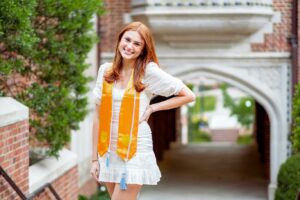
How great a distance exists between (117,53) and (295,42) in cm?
824

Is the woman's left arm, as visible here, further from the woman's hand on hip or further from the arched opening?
the arched opening

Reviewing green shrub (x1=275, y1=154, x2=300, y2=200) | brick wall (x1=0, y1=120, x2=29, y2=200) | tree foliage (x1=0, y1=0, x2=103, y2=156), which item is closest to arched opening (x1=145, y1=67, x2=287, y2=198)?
green shrub (x1=275, y1=154, x2=300, y2=200)

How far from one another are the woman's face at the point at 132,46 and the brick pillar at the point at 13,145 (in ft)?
6.00

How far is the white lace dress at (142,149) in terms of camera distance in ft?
12.9

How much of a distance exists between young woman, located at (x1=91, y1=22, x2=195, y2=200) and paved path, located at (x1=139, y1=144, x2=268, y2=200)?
27.3ft

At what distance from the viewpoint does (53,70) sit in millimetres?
7602

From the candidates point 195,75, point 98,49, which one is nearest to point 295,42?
point 195,75

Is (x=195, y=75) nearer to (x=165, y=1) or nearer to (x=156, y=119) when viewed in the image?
(x=165, y=1)

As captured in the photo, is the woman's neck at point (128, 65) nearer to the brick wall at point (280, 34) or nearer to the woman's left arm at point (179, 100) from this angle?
the woman's left arm at point (179, 100)

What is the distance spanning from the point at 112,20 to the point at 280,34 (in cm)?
267

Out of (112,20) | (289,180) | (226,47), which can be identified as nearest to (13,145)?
(289,180)

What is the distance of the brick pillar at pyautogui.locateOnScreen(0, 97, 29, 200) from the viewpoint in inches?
223

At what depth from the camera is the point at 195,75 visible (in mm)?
12422

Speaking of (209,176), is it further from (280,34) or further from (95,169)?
(95,169)
